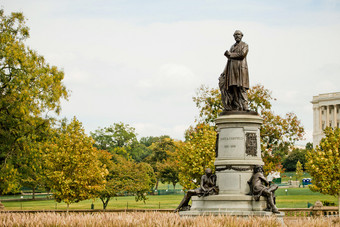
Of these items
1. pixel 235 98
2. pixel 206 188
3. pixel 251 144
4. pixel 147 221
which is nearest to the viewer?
pixel 147 221

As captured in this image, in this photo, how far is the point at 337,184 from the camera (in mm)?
33312

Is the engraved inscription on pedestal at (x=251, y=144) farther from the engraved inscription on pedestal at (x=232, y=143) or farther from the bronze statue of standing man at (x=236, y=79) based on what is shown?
the bronze statue of standing man at (x=236, y=79)

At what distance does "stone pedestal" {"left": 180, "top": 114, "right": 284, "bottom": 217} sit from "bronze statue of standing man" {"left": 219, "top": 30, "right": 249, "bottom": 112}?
0.79 metres

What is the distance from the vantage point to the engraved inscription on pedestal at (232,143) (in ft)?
58.9

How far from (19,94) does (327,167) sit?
20022 mm

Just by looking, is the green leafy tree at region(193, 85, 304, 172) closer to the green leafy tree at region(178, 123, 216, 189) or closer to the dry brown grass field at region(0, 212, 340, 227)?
the green leafy tree at region(178, 123, 216, 189)

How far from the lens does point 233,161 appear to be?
58.2ft

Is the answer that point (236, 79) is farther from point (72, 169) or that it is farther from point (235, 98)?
point (72, 169)

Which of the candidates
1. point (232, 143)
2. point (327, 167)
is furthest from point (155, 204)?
point (232, 143)

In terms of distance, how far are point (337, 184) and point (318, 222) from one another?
2266cm

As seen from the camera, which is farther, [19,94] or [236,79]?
[19,94]

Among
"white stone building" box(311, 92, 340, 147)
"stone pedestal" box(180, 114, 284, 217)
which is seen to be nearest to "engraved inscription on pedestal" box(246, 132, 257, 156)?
"stone pedestal" box(180, 114, 284, 217)

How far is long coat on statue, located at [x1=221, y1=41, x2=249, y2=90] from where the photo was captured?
18.8 meters

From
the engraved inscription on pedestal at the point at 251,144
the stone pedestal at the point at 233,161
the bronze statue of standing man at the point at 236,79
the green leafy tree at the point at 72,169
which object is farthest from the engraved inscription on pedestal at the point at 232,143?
the green leafy tree at the point at 72,169
